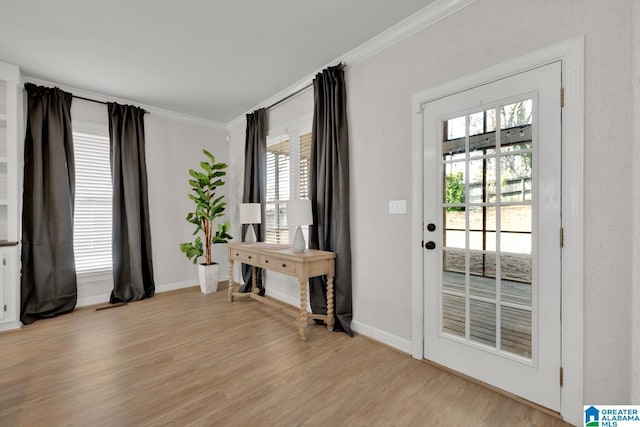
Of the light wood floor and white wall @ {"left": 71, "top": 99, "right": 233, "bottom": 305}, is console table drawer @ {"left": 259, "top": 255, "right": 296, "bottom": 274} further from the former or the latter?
white wall @ {"left": 71, "top": 99, "right": 233, "bottom": 305}

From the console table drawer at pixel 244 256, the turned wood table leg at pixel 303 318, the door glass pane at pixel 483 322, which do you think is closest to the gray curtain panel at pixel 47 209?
the console table drawer at pixel 244 256

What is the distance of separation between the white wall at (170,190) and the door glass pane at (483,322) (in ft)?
13.4

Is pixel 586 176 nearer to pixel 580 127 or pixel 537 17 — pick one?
pixel 580 127

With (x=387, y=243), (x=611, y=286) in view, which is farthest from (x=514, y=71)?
(x=387, y=243)

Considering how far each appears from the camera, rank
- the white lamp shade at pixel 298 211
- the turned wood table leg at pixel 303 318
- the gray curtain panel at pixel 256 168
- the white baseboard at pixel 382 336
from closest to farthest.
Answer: the white baseboard at pixel 382 336 < the turned wood table leg at pixel 303 318 < the white lamp shade at pixel 298 211 < the gray curtain panel at pixel 256 168

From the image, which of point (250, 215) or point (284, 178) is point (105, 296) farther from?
point (284, 178)

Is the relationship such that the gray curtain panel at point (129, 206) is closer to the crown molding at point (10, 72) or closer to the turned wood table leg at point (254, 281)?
the crown molding at point (10, 72)

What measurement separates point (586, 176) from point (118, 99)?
5042 mm

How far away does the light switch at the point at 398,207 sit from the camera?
2.38 metres

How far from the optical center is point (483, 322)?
1.97 meters

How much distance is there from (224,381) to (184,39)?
9.44 feet

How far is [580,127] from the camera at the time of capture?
5.09 ft

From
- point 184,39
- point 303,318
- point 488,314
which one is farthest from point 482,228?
point 184,39

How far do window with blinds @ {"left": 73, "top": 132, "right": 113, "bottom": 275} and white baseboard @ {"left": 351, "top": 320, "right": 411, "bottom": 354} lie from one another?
3455mm
